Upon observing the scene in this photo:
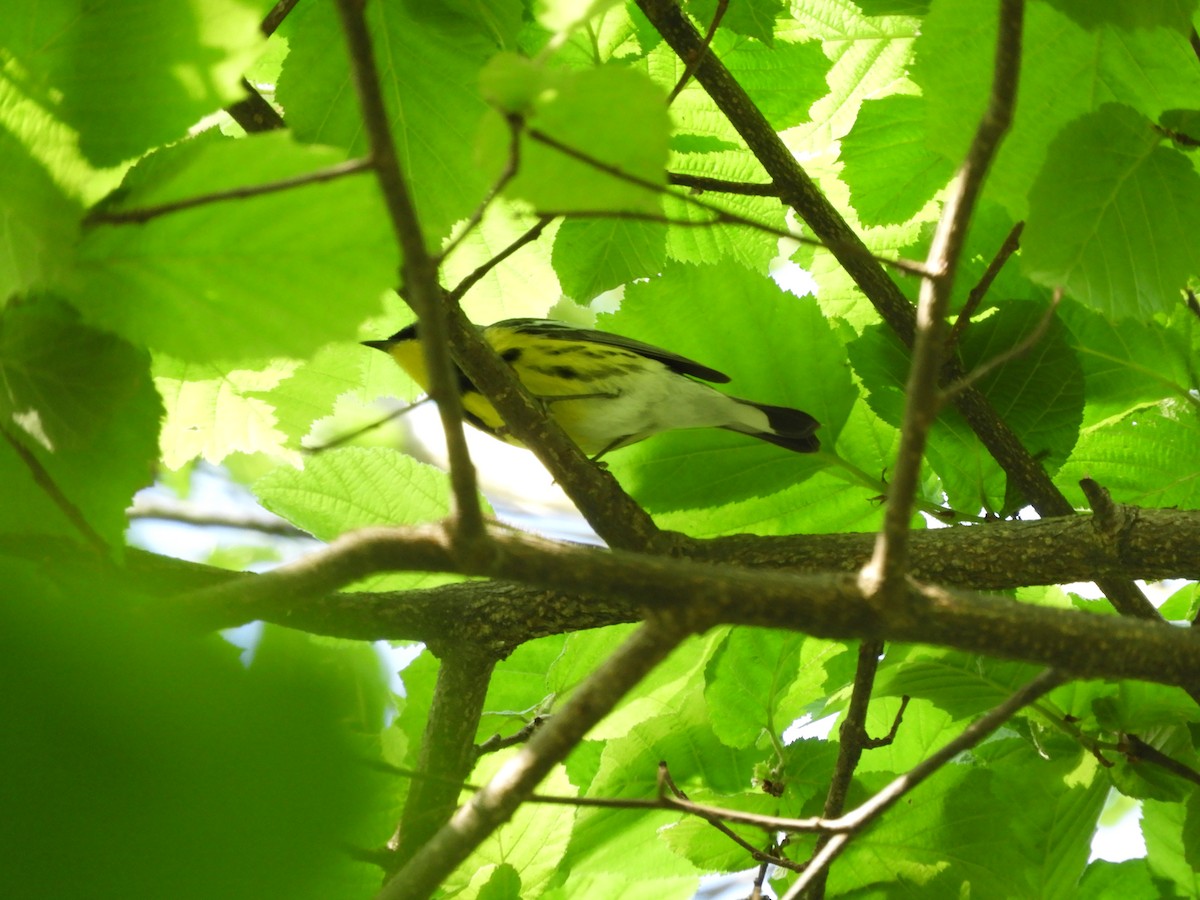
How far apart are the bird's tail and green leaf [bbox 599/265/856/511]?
0.7 inches

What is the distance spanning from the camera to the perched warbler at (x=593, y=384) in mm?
2554

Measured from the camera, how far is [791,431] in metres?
1.89

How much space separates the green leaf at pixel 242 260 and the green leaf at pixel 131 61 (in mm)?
43

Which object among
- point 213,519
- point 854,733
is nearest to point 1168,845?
point 854,733

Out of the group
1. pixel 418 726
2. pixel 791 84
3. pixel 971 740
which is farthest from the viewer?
pixel 791 84

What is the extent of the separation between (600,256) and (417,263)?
4.28 ft

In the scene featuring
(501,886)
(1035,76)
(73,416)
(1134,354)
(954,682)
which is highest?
(1134,354)

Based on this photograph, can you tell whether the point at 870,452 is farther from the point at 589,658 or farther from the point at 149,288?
the point at 149,288

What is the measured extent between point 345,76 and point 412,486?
0.80 metres

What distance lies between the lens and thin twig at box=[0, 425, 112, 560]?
2.95ft

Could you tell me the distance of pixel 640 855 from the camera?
1.85 metres

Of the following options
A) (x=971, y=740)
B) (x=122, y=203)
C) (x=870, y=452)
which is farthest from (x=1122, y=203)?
(x=122, y=203)

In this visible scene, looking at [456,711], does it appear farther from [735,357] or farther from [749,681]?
[735,357]

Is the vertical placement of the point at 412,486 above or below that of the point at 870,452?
below
